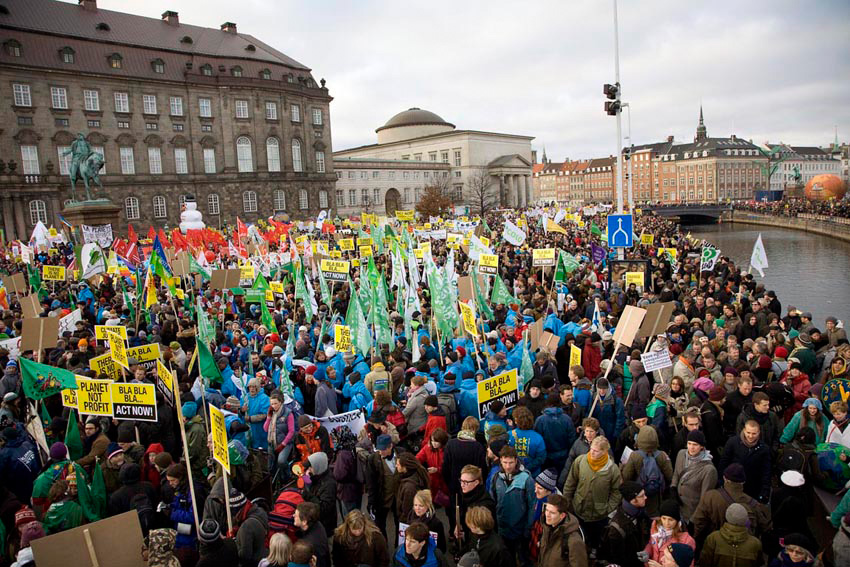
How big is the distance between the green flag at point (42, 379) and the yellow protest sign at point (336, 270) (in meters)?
6.72

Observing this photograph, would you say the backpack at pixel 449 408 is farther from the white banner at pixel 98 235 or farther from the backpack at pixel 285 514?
the white banner at pixel 98 235

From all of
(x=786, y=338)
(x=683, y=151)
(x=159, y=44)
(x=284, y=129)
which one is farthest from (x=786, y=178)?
(x=786, y=338)

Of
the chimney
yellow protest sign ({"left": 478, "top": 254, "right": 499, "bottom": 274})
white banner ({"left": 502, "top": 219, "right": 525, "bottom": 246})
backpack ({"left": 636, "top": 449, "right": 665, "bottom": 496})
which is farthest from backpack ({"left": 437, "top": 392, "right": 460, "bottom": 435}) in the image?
the chimney

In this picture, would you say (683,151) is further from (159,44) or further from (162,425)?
(162,425)

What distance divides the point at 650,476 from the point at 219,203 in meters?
57.8

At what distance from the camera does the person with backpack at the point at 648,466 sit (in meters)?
5.27

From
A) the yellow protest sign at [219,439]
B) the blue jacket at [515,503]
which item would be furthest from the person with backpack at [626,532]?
the yellow protest sign at [219,439]

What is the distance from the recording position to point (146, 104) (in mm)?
53719

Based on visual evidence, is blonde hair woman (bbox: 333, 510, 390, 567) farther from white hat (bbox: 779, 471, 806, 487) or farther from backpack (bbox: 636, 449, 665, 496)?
white hat (bbox: 779, 471, 806, 487)

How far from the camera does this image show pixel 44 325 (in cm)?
922

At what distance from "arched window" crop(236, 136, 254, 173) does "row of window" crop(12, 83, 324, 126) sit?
246cm

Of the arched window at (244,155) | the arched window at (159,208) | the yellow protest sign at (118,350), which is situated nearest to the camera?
the yellow protest sign at (118,350)

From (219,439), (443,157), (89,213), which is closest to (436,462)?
(219,439)

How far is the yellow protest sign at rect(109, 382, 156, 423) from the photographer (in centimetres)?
630
